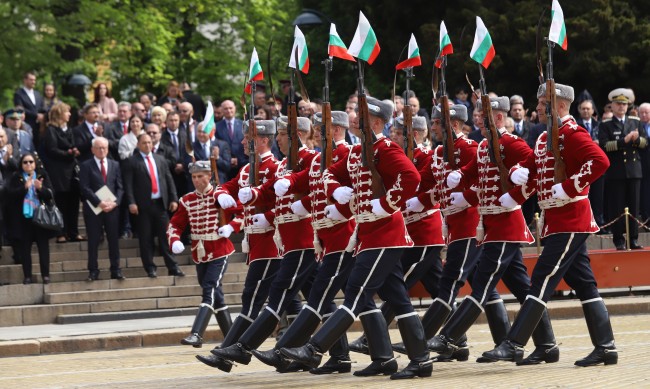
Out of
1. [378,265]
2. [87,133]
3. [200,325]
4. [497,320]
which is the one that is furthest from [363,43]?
[87,133]

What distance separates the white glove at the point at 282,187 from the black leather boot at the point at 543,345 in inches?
99.2

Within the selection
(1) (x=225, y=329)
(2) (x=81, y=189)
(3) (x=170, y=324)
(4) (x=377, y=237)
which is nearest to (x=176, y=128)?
(2) (x=81, y=189)

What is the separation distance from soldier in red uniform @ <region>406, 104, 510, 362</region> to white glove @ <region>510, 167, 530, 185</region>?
0.93m

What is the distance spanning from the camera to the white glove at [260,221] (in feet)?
47.0

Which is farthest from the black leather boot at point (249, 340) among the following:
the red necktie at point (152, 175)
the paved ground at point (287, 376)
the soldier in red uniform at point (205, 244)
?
the red necktie at point (152, 175)

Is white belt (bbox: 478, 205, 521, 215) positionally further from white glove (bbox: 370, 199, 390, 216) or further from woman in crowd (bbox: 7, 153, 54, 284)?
woman in crowd (bbox: 7, 153, 54, 284)

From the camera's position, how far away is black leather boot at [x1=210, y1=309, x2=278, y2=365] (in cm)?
1326

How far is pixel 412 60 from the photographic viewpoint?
14.5 metres

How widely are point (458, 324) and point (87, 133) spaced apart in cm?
1083

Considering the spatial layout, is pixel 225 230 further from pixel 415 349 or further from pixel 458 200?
pixel 415 349

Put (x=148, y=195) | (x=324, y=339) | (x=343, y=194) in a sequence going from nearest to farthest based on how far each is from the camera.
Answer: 1. (x=324, y=339)
2. (x=343, y=194)
3. (x=148, y=195)

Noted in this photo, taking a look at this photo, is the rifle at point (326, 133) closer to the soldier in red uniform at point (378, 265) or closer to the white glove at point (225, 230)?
the soldier in red uniform at point (378, 265)

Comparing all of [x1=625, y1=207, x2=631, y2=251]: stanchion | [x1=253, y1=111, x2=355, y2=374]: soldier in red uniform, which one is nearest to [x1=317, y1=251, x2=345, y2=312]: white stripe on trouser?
[x1=253, y1=111, x2=355, y2=374]: soldier in red uniform

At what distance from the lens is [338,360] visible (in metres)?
13.7
